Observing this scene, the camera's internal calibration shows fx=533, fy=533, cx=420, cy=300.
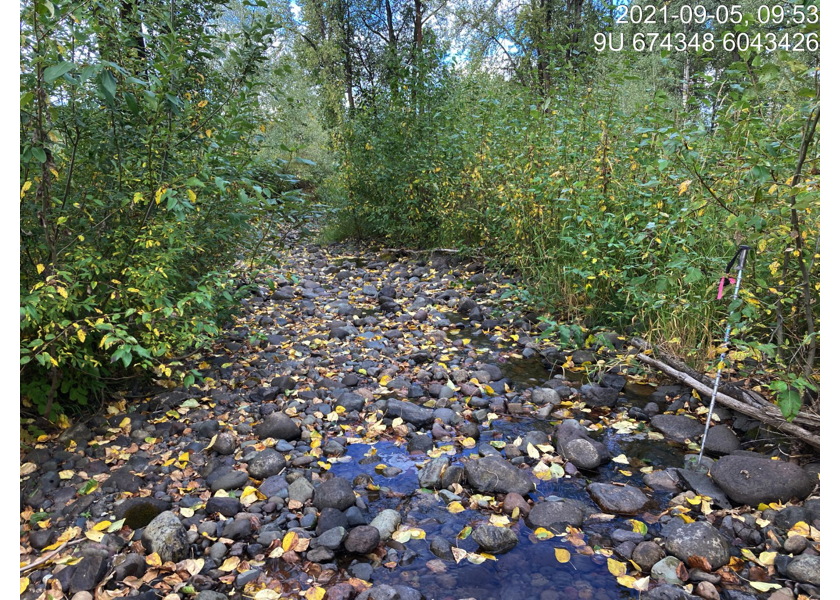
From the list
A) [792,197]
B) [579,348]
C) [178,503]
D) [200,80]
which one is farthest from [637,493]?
[200,80]

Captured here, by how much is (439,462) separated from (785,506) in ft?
5.11

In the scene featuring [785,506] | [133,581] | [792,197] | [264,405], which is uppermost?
[792,197]

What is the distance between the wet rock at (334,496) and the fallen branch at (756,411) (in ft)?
6.93

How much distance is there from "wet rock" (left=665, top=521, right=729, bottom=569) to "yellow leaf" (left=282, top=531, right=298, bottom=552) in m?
1.53

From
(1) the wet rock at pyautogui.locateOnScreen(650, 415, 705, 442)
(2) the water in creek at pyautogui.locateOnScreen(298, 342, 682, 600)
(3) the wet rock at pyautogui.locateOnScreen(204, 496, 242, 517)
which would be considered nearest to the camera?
(2) the water in creek at pyautogui.locateOnScreen(298, 342, 682, 600)

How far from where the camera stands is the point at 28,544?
7.09 feet

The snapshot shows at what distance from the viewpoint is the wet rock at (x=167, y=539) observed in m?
2.14

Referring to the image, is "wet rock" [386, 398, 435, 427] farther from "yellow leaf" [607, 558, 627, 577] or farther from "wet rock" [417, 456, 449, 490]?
"yellow leaf" [607, 558, 627, 577]

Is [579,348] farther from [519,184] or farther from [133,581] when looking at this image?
[133,581]

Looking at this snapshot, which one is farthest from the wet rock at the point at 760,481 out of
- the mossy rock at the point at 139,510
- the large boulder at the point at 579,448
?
the mossy rock at the point at 139,510

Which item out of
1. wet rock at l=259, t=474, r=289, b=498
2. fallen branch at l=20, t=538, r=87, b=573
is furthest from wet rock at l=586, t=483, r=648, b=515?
fallen branch at l=20, t=538, r=87, b=573

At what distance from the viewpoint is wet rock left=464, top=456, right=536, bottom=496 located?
2.63 meters

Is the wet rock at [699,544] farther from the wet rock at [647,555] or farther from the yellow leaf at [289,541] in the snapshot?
the yellow leaf at [289,541]

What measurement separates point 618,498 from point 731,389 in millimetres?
1104
